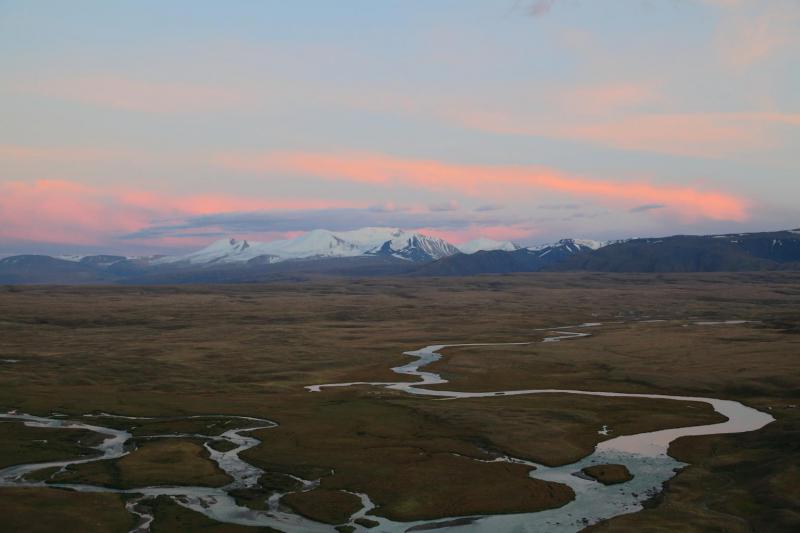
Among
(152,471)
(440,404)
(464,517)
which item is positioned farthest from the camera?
(440,404)

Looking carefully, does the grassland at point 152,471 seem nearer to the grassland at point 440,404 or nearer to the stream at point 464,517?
the grassland at point 440,404

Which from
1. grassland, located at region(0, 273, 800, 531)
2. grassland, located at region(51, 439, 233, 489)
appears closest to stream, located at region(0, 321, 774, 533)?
grassland, located at region(51, 439, 233, 489)

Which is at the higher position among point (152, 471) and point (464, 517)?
point (152, 471)

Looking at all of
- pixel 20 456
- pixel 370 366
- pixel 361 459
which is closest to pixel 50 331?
pixel 370 366

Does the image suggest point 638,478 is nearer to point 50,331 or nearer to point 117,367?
point 117,367

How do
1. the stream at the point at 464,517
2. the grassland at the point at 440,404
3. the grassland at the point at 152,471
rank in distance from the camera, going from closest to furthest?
the stream at the point at 464,517 → the grassland at the point at 440,404 → the grassland at the point at 152,471

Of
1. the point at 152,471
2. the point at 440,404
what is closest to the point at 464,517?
the point at 152,471

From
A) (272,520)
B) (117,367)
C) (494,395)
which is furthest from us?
(117,367)

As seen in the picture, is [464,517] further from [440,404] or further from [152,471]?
[440,404]

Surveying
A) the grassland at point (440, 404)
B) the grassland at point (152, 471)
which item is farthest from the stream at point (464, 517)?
the grassland at point (440, 404)
